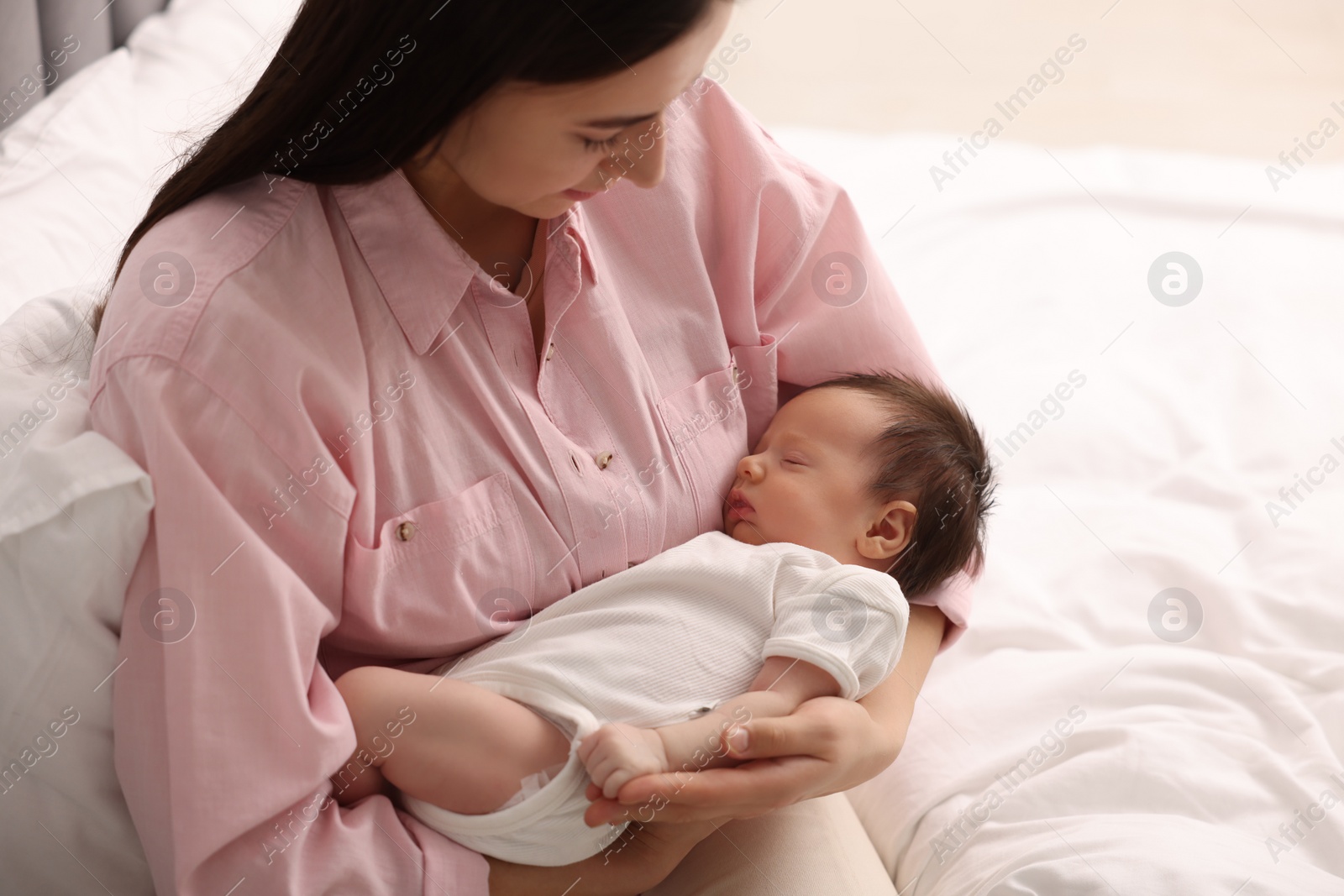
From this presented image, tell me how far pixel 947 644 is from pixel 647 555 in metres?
0.45

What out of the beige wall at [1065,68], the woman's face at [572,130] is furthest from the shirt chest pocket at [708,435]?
the beige wall at [1065,68]

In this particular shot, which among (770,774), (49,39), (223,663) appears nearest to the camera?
(223,663)

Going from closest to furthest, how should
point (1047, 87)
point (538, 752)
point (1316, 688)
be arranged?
point (538, 752) < point (1316, 688) < point (1047, 87)

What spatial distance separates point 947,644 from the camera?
4.82ft

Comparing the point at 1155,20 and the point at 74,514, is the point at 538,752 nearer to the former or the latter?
the point at 74,514

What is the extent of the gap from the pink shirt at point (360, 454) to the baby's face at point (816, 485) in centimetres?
5

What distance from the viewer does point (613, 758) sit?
1032 millimetres

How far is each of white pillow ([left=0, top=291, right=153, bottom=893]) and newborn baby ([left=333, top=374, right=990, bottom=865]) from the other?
22 cm

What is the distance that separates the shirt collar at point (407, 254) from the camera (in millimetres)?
1087

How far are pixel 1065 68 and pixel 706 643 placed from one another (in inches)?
145

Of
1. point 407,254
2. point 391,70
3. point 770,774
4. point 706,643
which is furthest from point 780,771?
point 391,70

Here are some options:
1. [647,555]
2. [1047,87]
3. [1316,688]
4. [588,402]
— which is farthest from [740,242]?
[1047,87]

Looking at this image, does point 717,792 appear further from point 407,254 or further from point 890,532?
point 407,254

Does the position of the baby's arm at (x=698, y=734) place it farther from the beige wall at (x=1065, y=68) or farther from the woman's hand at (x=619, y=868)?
the beige wall at (x=1065, y=68)
